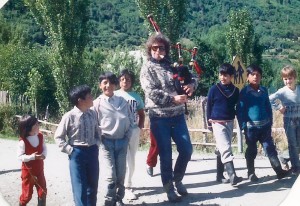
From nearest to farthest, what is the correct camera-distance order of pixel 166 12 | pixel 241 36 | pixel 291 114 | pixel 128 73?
pixel 241 36, pixel 166 12, pixel 128 73, pixel 291 114

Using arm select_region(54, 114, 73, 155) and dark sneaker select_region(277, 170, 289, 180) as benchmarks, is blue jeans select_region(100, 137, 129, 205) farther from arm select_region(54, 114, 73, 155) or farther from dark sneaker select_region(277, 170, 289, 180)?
dark sneaker select_region(277, 170, 289, 180)

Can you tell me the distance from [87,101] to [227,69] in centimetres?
62

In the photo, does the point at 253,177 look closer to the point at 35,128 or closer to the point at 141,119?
the point at 141,119

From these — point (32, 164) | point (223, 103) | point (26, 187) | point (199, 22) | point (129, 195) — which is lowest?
point (129, 195)

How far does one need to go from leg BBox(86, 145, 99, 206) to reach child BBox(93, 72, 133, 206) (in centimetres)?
8

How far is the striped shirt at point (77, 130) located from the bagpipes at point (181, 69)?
1.42 ft

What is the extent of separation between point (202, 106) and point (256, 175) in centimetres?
53

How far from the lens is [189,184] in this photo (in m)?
2.28

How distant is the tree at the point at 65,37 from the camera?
1831 millimetres

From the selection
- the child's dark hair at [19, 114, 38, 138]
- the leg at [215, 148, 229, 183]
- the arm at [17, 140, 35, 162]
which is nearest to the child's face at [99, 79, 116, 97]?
the child's dark hair at [19, 114, 38, 138]

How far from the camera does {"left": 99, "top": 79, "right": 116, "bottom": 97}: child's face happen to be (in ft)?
6.48

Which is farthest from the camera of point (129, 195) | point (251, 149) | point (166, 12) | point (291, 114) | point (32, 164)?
point (251, 149)

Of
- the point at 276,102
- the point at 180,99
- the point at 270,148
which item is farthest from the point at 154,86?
the point at 270,148

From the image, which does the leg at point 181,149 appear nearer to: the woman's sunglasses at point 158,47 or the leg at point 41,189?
the woman's sunglasses at point 158,47
